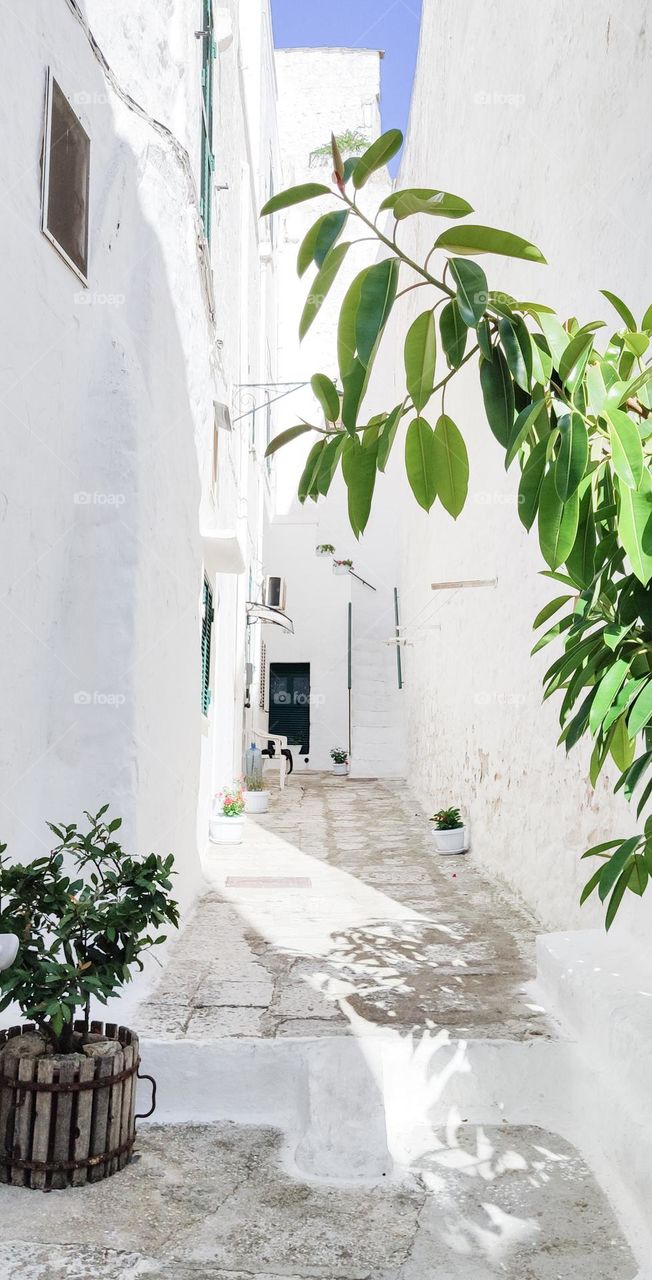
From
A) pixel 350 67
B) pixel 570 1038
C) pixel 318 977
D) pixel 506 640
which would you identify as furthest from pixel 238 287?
pixel 350 67

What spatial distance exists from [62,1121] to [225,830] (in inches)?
197

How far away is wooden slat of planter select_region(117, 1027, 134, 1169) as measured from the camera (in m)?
2.84

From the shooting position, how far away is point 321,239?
141cm

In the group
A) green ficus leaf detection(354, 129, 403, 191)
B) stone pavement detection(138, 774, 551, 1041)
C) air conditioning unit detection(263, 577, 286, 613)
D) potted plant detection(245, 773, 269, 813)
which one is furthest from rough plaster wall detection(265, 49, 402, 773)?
green ficus leaf detection(354, 129, 403, 191)

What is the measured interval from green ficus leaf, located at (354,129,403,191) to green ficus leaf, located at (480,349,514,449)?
1.08 ft

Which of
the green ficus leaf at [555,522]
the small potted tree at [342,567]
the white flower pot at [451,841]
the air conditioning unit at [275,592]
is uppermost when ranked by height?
the small potted tree at [342,567]

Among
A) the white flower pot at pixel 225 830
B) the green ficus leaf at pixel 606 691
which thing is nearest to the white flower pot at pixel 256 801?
the white flower pot at pixel 225 830

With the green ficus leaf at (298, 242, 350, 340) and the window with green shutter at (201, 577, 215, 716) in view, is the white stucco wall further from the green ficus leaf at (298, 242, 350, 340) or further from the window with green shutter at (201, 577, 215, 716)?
the green ficus leaf at (298, 242, 350, 340)

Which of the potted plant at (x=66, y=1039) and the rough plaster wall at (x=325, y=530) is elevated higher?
the rough plaster wall at (x=325, y=530)

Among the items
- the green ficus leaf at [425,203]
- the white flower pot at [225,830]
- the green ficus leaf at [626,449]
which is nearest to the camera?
the green ficus leaf at [425,203]

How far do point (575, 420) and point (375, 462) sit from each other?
31 cm

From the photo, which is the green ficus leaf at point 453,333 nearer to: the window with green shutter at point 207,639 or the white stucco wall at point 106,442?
the white stucco wall at point 106,442

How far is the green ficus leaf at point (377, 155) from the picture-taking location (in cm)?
137

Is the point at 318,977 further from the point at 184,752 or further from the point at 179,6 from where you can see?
the point at 179,6
